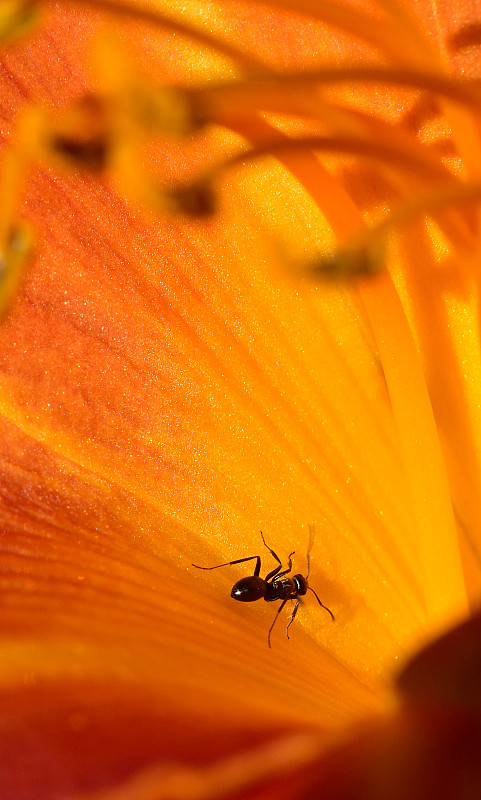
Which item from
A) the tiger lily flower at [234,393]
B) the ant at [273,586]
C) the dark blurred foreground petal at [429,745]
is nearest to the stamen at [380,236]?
the tiger lily flower at [234,393]

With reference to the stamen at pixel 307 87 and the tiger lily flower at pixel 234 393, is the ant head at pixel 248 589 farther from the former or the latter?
the stamen at pixel 307 87

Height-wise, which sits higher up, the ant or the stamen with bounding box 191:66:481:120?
the stamen with bounding box 191:66:481:120

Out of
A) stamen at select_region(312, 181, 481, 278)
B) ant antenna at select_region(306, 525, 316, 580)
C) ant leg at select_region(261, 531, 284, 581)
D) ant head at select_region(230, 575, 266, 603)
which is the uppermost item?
stamen at select_region(312, 181, 481, 278)

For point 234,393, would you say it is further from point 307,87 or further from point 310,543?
point 307,87

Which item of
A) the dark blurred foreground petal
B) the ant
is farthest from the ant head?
the dark blurred foreground petal

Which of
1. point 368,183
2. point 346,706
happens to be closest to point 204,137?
point 368,183

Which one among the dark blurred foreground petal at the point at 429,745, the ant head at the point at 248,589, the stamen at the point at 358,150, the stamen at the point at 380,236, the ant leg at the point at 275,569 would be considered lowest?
the dark blurred foreground petal at the point at 429,745

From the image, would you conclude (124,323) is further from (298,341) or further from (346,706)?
(346,706)

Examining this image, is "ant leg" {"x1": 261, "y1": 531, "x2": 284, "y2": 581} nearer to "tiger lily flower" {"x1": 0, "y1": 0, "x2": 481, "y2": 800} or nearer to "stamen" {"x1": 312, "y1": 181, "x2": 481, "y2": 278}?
"tiger lily flower" {"x1": 0, "y1": 0, "x2": 481, "y2": 800}
